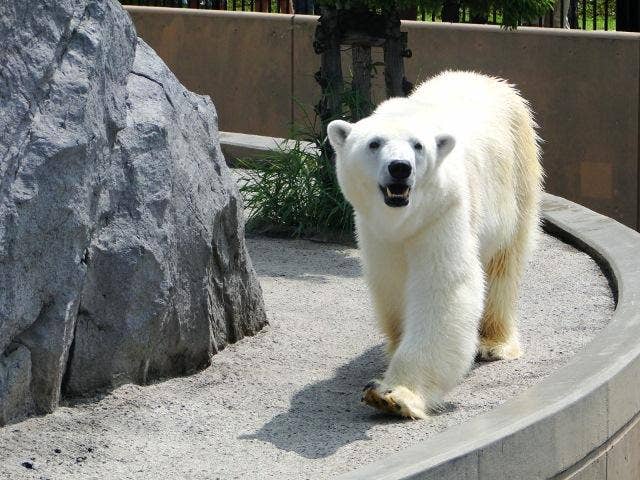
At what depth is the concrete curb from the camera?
153 inches

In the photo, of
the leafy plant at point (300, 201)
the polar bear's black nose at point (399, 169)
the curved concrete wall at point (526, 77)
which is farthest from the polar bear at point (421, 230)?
the curved concrete wall at point (526, 77)

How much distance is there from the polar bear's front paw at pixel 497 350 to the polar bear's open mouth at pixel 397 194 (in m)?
→ 1.17

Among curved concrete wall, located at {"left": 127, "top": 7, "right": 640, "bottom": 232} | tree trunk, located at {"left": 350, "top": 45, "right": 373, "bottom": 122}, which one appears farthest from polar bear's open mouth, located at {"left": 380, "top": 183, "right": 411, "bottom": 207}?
curved concrete wall, located at {"left": 127, "top": 7, "right": 640, "bottom": 232}

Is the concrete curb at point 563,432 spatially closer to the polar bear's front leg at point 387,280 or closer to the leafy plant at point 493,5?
the polar bear's front leg at point 387,280

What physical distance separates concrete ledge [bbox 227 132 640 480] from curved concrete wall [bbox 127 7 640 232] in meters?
3.59

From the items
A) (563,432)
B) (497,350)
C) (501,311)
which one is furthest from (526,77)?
(563,432)

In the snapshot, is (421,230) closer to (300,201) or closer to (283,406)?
(283,406)

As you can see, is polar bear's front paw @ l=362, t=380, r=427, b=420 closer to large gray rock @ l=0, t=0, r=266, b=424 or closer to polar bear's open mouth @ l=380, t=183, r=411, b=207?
polar bear's open mouth @ l=380, t=183, r=411, b=207

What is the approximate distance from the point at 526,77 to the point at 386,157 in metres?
5.51

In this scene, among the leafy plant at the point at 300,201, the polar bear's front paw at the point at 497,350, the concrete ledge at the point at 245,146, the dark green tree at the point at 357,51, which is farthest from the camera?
the concrete ledge at the point at 245,146

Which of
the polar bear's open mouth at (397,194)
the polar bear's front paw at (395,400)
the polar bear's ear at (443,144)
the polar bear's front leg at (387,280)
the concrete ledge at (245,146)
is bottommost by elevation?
the polar bear's front paw at (395,400)

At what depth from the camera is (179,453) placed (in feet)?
13.9

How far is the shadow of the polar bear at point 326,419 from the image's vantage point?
172 inches

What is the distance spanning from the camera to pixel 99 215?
15.0 ft
